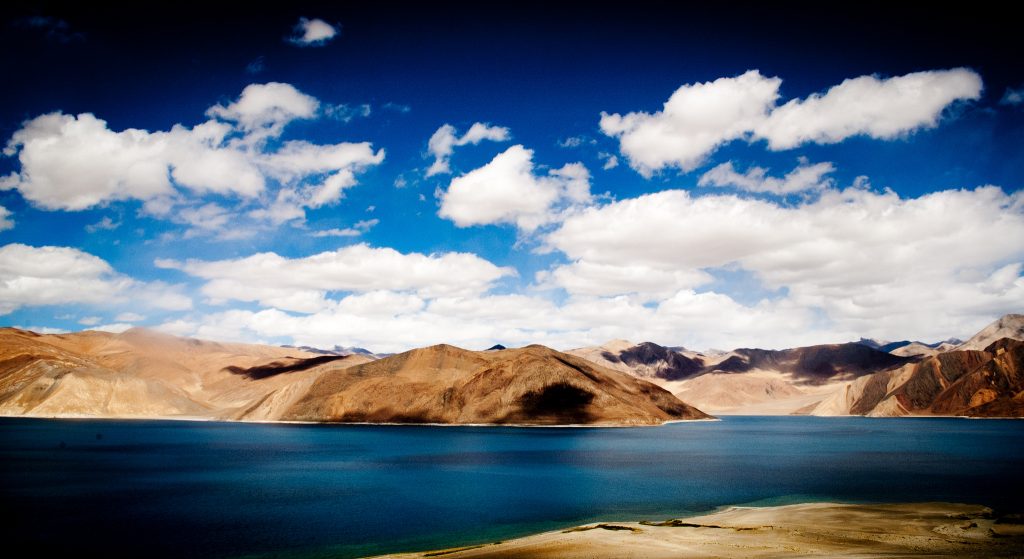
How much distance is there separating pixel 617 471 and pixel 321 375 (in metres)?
143

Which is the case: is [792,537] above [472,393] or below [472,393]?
below

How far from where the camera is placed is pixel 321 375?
191m

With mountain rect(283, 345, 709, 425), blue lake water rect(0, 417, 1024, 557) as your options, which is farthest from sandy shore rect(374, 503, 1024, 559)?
mountain rect(283, 345, 709, 425)

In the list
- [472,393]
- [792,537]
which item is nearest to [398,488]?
[792,537]

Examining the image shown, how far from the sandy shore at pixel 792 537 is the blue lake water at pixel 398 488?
4.94 meters

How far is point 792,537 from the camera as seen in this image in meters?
30.6

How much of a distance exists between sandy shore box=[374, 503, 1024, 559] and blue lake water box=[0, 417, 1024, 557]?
194 inches

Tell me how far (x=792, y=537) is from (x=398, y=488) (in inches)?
1240

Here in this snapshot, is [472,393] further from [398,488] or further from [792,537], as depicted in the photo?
[792,537]

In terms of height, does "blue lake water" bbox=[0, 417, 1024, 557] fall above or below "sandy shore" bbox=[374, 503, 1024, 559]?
below

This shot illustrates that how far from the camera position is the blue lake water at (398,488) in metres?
34.8

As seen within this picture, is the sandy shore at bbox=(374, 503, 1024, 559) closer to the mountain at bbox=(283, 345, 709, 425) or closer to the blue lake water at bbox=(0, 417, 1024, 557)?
the blue lake water at bbox=(0, 417, 1024, 557)

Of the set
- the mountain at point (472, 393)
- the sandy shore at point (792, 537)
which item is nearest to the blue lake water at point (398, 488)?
the sandy shore at point (792, 537)

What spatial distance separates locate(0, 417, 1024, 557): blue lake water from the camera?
34781mm
